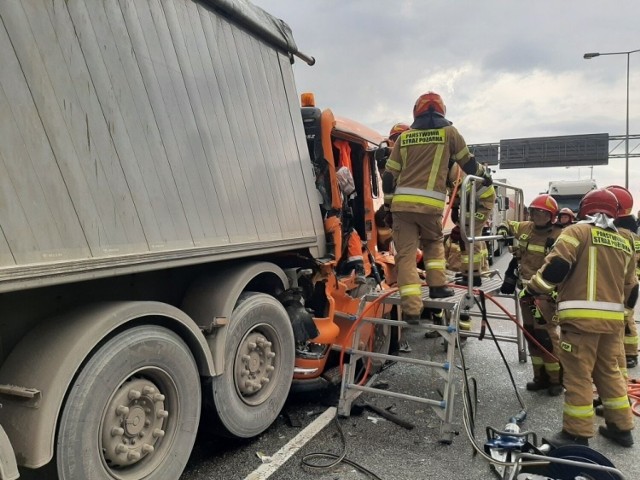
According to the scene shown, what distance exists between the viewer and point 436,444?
11.2 feet

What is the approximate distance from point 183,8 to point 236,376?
2305mm

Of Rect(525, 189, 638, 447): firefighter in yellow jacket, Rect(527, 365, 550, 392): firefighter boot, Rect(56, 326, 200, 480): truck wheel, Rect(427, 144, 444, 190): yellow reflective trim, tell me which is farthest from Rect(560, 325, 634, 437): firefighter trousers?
Rect(56, 326, 200, 480): truck wheel

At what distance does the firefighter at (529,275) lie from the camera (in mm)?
4527

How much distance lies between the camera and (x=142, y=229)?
2.36 m

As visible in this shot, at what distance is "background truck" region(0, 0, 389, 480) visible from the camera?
6.33ft

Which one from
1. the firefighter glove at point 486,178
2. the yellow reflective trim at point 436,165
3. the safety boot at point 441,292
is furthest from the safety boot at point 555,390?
the yellow reflective trim at point 436,165

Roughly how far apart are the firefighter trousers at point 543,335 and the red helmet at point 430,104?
2148 millimetres

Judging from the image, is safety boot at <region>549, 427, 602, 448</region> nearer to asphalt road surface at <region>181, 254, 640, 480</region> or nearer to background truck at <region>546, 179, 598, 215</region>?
asphalt road surface at <region>181, 254, 640, 480</region>

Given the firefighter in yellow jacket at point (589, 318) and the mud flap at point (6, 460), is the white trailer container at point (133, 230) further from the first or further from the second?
the firefighter in yellow jacket at point (589, 318)

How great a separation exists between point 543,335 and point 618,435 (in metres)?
1.27

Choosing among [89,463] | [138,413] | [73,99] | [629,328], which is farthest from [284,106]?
[629,328]

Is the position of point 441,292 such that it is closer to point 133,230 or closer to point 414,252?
point 414,252

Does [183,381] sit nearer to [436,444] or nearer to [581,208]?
→ [436,444]

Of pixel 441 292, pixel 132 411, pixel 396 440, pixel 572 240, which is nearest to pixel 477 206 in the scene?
pixel 441 292
